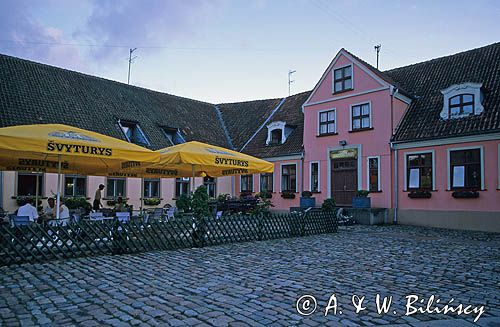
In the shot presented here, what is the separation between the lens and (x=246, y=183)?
27219 millimetres

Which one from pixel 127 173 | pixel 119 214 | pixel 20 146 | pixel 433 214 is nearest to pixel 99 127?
pixel 127 173

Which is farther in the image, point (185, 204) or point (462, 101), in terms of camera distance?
point (462, 101)

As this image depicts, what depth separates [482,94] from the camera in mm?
18062

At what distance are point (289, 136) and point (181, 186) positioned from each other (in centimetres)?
756

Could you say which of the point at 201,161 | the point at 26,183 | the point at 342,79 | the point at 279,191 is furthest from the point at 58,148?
the point at 279,191

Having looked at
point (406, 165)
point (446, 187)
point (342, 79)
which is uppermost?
point (342, 79)

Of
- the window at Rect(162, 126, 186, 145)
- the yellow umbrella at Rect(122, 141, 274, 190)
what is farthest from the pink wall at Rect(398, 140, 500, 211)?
the window at Rect(162, 126, 186, 145)

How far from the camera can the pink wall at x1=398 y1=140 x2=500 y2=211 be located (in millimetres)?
16703

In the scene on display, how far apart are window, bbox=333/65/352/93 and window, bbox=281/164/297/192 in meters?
5.34

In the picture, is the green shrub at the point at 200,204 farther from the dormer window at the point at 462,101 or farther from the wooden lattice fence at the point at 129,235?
the dormer window at the point at 462,101

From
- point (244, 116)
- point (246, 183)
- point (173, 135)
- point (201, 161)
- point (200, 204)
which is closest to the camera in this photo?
point (200, 204)

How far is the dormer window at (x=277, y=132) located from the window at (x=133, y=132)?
26.5ft

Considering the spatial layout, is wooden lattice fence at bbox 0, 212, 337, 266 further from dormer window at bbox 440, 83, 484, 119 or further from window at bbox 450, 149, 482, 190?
dormer window at bbox 440, 83, 484, 119

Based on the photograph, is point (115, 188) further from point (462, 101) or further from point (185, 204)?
point (462, 101)
